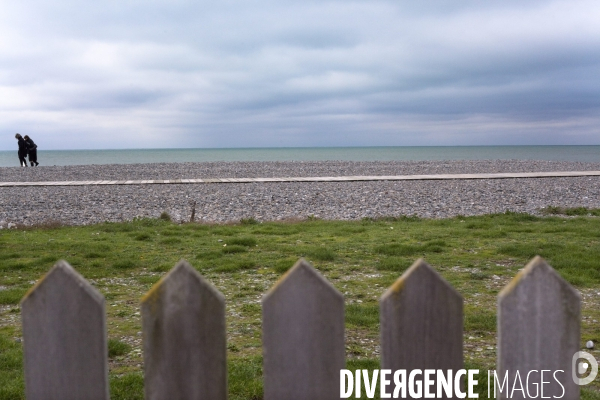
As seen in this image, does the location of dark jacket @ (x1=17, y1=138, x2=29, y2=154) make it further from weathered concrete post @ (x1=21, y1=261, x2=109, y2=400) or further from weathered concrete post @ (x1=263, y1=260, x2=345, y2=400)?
weathered concrete post @ (x1=263, y1=260, x2=345, y2=400)

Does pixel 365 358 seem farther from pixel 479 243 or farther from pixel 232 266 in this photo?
pixel 479 243

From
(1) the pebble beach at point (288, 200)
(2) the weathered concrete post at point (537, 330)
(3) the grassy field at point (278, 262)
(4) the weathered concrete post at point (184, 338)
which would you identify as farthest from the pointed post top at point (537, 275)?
(1) the pebble beach at point (288, 200)

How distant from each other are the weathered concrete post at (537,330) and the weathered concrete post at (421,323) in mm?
139

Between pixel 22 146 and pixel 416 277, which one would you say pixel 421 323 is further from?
pixel 22 146

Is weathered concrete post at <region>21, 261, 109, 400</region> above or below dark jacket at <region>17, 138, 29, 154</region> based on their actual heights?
below

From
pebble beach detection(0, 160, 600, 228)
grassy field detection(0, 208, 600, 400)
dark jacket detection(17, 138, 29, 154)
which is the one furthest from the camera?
dark jacket detection(17, 138, 29, 154)

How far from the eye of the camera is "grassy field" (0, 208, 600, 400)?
3.75m

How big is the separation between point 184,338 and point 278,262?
4.93 m

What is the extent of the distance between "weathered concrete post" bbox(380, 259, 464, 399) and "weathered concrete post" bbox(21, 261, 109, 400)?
832 mm

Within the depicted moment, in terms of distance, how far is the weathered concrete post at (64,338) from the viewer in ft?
4.63

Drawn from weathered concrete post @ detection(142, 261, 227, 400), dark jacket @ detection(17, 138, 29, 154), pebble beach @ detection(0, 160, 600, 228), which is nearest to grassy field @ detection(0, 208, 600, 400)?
pebble beach @ detection(0, 160, 600, 228)

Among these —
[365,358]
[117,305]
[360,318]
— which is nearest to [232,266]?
[117,305]

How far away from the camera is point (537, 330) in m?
1.44

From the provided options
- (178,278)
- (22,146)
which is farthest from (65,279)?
(22,146)
